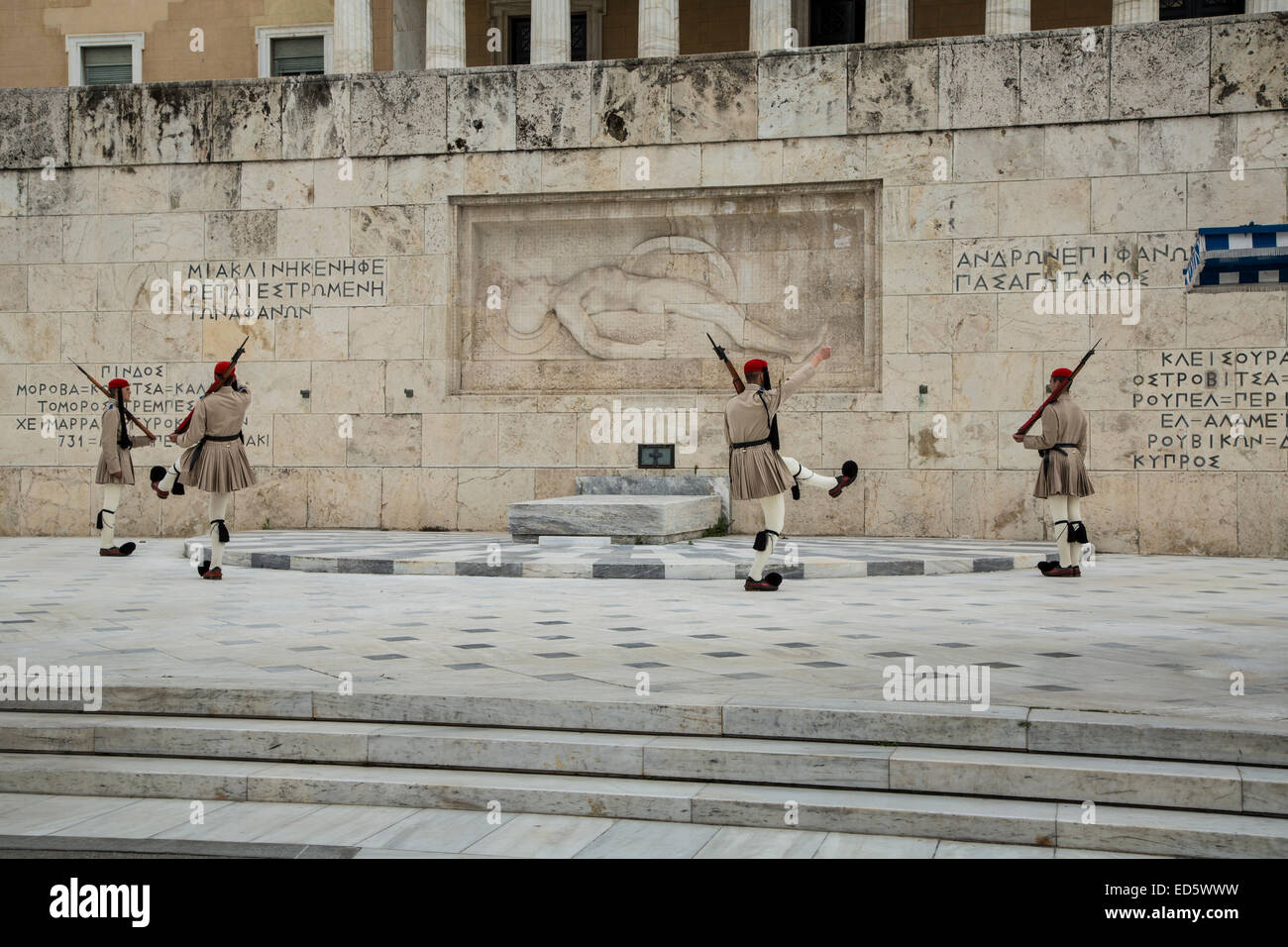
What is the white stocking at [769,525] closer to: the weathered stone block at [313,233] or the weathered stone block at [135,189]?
the weathered stone block at [313,233]

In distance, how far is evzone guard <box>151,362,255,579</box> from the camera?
12.3m

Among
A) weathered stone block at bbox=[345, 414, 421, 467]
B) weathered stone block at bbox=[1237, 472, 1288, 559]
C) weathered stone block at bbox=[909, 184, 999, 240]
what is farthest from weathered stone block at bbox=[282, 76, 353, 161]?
weathered stone block at bbox=[1237, 472, 1288, 559]

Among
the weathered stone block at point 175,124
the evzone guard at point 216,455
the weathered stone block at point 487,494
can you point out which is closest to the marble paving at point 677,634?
the evzone guard at point 216,455

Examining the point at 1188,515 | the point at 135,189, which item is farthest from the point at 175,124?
the point at 1188,515

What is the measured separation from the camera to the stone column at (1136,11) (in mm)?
19469

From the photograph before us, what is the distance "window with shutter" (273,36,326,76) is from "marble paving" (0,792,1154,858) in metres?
23.9

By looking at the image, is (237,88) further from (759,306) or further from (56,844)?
(56,844)

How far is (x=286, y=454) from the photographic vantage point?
17.8 m

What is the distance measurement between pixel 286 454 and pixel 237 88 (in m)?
5.22

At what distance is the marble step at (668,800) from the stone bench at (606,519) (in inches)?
330

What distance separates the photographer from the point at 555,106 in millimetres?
17375

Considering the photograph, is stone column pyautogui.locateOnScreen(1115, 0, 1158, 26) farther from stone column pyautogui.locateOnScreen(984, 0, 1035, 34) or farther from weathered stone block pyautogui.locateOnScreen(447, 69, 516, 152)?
weathered stone block pyautogui.locateOnScreen(447, 69, 516, 152)
